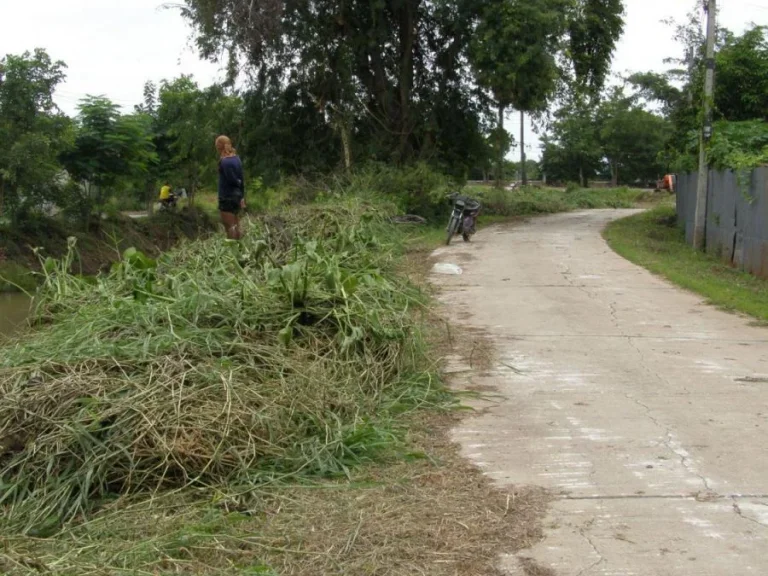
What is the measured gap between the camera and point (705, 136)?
18703mm

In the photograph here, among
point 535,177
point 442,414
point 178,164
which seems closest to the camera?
point 442,414

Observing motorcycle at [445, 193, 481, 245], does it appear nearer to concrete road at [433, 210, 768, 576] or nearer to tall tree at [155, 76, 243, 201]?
concrete road at [433, 210, 768, 576]

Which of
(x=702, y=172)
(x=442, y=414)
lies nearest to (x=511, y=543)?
(x=442, y=414)

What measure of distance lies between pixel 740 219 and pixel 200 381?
13.2 metres

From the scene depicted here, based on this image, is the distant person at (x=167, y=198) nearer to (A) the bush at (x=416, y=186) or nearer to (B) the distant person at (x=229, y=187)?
(A) the bush at (x=416, y=186)

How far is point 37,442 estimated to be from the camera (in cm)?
499

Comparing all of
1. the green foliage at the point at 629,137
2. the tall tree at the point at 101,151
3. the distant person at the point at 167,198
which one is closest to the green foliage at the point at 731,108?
the tall tree at the point at 101,151

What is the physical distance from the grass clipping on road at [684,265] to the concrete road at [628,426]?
585 mm

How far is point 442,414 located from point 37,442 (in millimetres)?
2706

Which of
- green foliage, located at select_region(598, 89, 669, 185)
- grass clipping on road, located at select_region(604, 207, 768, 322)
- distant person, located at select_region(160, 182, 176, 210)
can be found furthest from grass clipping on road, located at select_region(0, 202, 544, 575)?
green foliage, located at select_region(598, 89, 669, 185)

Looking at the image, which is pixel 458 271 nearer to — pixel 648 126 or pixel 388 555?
pixel 388 555

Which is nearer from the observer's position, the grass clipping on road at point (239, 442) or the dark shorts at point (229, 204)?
the grass clipping on road at point (239, 442)

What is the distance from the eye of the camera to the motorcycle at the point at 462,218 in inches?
732

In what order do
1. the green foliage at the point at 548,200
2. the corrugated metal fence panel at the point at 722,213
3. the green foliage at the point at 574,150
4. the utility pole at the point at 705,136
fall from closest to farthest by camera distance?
the corrugated metal fence panel at the point at 722,213 → the utility pole at the point at 705,136 → the green foliage at the point at 548,200 → the green foliage at the point at 574,150
